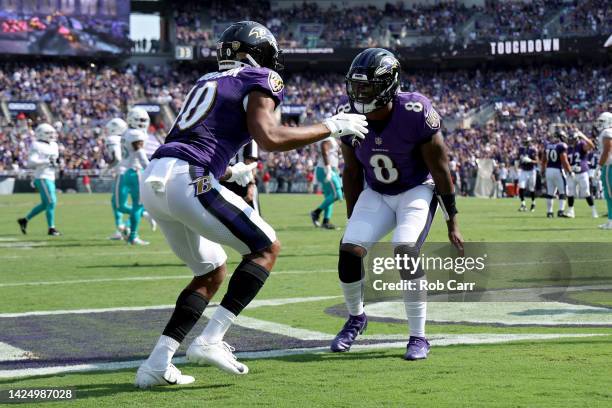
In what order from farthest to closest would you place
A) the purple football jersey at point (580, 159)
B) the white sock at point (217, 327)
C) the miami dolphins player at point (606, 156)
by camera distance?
the purple football jersey at point (580, 159), the miami dolphins player at point (606, 156), the white sock at point (217, 327)

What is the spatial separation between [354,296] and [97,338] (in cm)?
190

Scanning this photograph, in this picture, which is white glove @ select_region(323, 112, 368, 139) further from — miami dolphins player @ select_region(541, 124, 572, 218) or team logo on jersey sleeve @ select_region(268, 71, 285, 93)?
miami dolphins player @ select_region(541, 124, 572, 218)

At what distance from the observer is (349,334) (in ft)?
20.6

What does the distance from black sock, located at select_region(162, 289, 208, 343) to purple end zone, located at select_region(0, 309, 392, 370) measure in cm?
90

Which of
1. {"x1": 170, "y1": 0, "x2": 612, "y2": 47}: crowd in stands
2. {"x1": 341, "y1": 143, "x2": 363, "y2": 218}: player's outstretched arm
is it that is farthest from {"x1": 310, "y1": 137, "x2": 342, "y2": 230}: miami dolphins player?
{"x1": 170, "y1": 0, "x2": 612, "y2": 47}: crowd in stands

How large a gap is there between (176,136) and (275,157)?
47297 mm

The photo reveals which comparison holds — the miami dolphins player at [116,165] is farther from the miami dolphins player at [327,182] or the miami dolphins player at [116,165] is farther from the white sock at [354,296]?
the white sock at [354,296]

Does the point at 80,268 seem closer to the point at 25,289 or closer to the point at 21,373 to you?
the point at 25,289

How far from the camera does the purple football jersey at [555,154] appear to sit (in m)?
23.0

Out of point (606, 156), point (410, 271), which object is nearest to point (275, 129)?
point (410, 271)

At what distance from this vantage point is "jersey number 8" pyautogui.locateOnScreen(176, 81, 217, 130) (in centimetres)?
532

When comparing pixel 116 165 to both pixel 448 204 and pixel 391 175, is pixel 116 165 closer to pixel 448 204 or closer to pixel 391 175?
pixel 391 175

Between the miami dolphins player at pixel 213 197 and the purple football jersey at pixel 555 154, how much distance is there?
1857 cm

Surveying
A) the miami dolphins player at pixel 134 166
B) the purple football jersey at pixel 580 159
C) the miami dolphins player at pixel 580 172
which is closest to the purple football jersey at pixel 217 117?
the miami dolphins player at pixel 134 166
